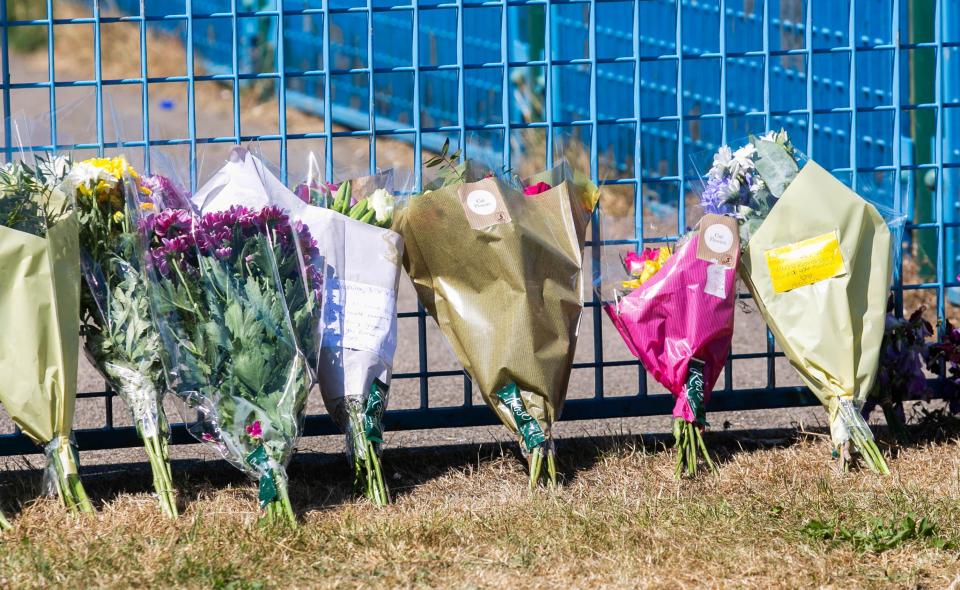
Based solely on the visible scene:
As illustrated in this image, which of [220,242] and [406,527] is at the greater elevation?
[220,242]

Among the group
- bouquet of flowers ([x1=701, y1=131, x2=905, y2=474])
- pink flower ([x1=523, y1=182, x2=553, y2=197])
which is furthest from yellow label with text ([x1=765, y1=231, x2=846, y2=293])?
pink flower ([x1=523, y1=182, x2=553, y2=197])

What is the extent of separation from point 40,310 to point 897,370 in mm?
2620

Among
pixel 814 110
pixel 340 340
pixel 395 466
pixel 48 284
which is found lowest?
pixel 395 466

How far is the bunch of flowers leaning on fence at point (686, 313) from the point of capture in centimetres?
352

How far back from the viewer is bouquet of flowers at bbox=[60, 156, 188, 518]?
3.27m

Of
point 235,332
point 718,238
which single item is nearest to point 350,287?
point 235,332

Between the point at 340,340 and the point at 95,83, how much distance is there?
3.85 ft

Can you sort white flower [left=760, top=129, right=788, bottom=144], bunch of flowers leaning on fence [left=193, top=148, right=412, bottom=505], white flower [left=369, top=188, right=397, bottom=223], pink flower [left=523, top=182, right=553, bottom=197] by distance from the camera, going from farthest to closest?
white flower [left=760, top=129, right=788, bottom=144], pink flower [left=523, top=182, right=553, bottom=197], white flower [left=369, top=188, right=397, bottom=223], bunch of flowers leaning on fence [left=193, top=148, right=412, bottom=505]

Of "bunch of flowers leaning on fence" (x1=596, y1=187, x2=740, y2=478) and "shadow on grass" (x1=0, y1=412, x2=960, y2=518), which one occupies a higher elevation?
"bunch of flowers leaning on fence" (x1=596, y1=187, x2=740, y2=478)

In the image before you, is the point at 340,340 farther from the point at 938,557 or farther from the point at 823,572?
the point at 938,557

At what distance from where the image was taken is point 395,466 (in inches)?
153

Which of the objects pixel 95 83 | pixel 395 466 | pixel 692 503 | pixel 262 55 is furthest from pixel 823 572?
pixel 262 55

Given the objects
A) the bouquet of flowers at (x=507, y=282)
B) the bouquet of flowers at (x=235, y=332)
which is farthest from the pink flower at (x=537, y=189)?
the bouquet of flowers at (x=235, y=332)

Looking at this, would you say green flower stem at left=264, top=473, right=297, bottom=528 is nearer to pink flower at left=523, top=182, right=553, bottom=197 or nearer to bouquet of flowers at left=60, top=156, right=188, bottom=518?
bouquet of flowers at left=60, top=156, right=188, bottom=518
